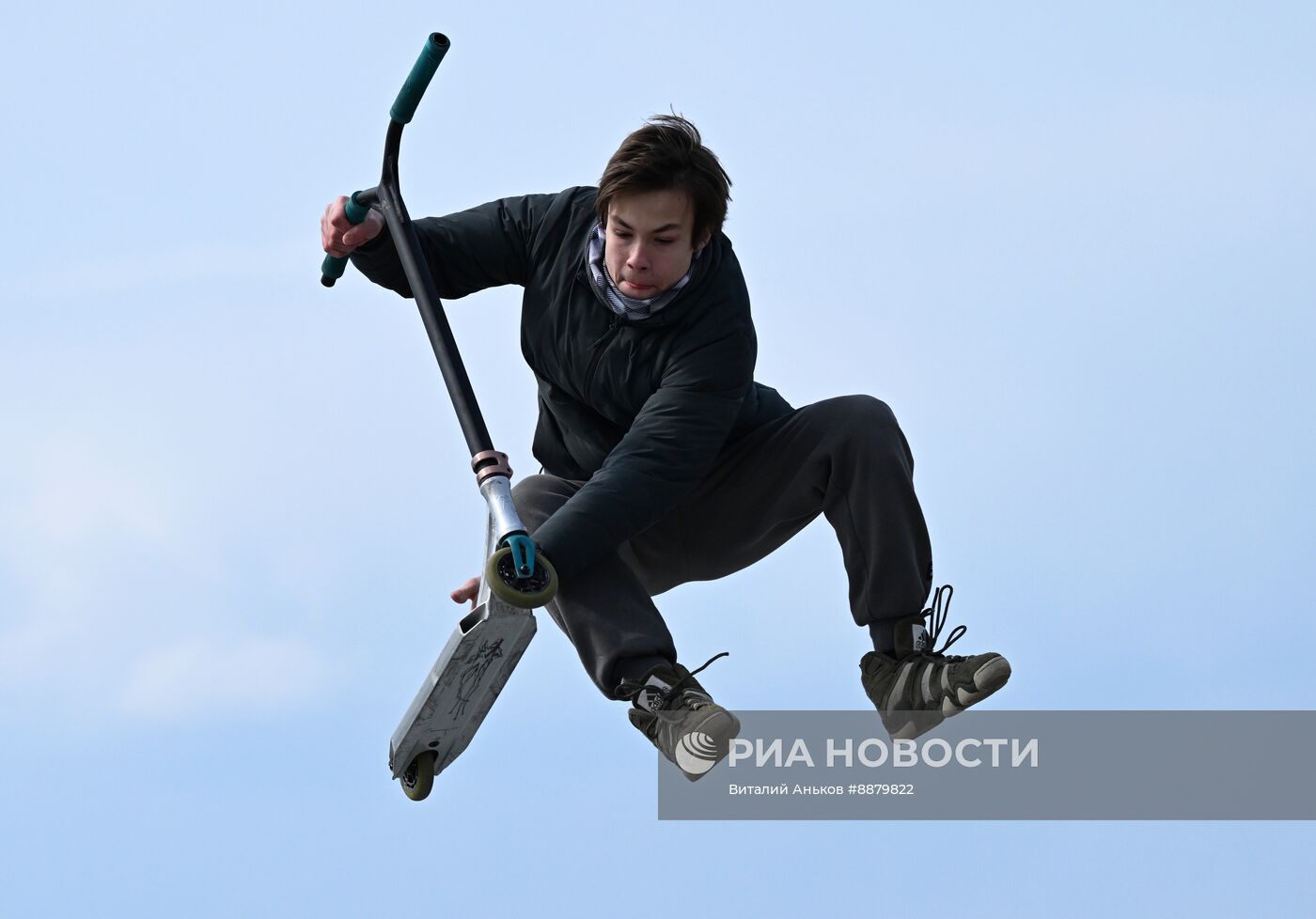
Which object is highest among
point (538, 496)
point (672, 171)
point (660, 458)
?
point (672, 171)

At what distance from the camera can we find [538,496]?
5156 mm

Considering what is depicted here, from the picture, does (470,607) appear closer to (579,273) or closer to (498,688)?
(498,688)

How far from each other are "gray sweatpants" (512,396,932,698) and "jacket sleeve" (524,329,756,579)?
190 mm

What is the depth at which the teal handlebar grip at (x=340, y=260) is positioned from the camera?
5.17 m

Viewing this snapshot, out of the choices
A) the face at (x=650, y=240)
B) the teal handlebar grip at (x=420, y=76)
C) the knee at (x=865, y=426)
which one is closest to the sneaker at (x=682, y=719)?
the knee at (x=865, y=426)

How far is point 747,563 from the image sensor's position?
17.6 feet

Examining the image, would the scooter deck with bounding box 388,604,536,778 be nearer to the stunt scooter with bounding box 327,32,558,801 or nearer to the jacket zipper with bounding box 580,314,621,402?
the stunt scooter with bounding box 327,32,558,801

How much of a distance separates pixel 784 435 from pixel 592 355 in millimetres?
583

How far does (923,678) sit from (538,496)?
120 cm

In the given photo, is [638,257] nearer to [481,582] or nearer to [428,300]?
[428,300]

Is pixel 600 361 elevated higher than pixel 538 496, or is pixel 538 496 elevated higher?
pixel 600 361

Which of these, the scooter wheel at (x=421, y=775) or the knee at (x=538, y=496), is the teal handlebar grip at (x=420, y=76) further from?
the scooter wheel at (x=421, y=775)

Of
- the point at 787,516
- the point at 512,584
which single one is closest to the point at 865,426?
the point at 787,516

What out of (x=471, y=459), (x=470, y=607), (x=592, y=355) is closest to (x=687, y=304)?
(x=592, y=355)
